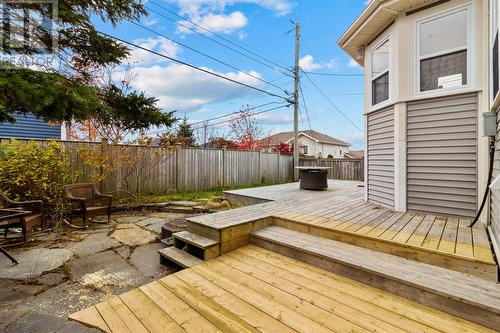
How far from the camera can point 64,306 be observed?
2193 millimetres

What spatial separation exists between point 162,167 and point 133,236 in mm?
3558

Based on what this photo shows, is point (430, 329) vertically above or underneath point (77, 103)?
underneath

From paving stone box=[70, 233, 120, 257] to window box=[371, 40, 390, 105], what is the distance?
526cm

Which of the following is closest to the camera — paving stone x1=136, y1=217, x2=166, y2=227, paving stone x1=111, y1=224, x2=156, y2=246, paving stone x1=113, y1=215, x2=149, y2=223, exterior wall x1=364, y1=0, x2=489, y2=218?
exterior wall x1=364, y1=0, x2=489, y2=218

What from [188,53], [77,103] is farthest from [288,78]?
[77,103]

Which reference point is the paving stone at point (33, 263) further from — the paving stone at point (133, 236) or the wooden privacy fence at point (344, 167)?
the wooden privacy fence at point (344, 167)

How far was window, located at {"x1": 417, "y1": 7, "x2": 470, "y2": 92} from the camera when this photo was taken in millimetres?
3350

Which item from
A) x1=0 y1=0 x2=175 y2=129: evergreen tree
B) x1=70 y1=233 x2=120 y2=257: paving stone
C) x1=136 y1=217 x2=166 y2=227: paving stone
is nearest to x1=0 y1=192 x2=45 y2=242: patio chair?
x1=70 y1=233 x2=120 y2=257: paving stone

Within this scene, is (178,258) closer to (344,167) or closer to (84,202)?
(84,202)

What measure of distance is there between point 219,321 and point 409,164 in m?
3.64

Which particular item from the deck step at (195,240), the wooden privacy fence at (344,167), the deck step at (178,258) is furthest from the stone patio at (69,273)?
the wooden privacy fence at (344,167)

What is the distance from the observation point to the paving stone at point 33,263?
9.02 ft

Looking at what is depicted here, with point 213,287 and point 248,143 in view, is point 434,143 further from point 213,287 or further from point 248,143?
point 248,143

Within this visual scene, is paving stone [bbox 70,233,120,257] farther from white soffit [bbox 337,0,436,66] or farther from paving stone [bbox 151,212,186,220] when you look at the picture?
white soffit [bbox 337,0,436,66]
